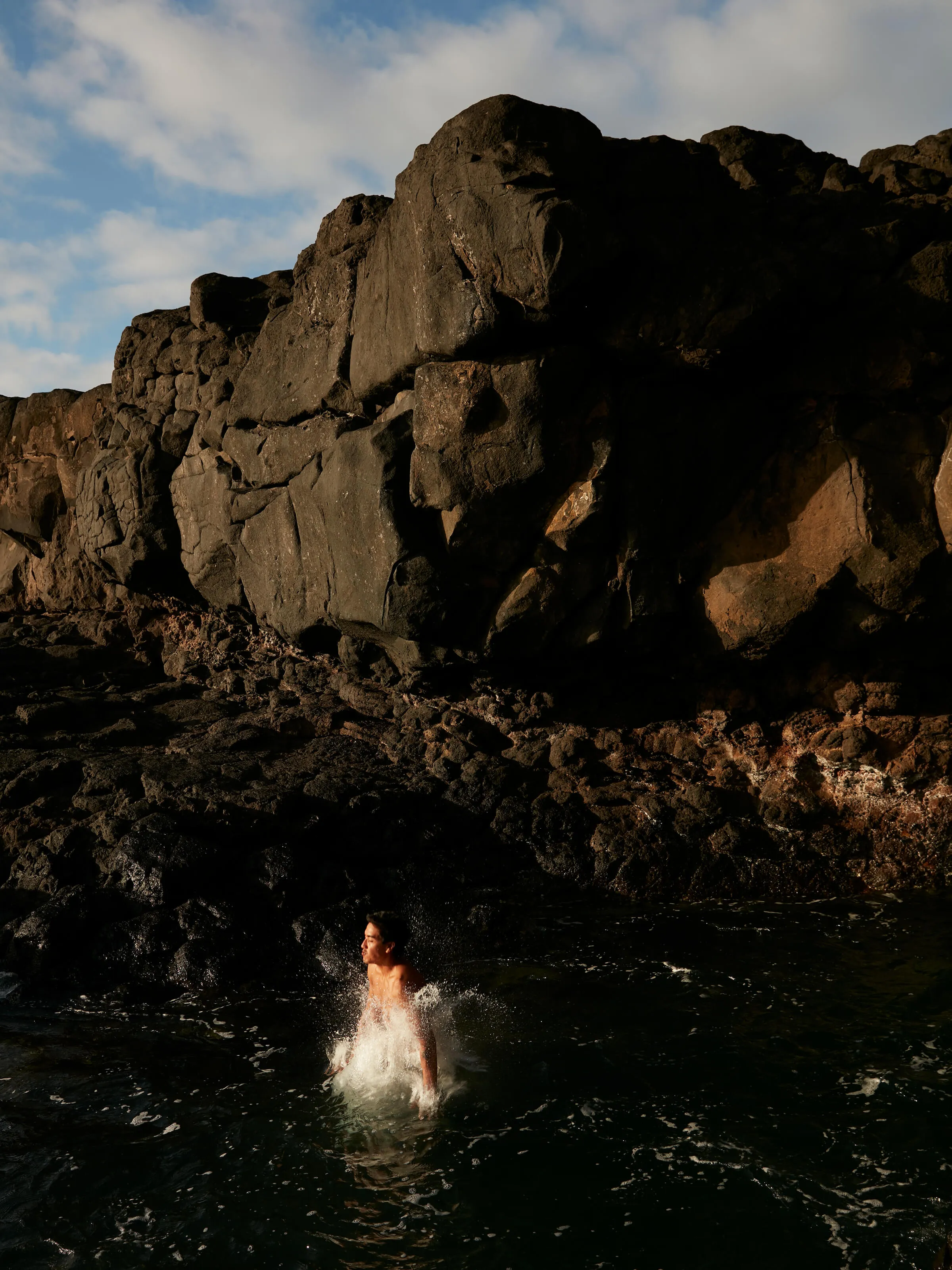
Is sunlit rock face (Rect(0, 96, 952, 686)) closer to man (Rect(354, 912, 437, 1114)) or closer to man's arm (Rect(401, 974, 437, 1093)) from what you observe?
man (Rect(354, 912, 437, 1114))

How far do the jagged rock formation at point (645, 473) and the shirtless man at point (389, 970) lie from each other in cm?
327

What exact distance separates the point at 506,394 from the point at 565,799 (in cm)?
392


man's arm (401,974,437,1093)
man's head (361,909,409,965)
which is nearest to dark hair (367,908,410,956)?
man's head (361,909,409,965)

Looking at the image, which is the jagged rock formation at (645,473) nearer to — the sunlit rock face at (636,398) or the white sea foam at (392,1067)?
the sunlit rock face at (636,398)

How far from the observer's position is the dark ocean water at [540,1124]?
487cm

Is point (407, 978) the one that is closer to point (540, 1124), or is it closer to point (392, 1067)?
point (392, 1067)

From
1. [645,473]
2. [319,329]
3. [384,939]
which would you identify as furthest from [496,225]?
[384,939]

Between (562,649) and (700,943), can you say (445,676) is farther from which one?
(700,943)

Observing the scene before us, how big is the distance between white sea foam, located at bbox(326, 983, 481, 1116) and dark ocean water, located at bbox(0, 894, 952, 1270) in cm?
9

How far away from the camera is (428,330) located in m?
8.59

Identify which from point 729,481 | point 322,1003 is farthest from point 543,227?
point 322,1003

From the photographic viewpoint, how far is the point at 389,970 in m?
6.49

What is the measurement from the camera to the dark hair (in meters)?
6.46

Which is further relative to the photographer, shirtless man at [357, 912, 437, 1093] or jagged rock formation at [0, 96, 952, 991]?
jagged rock formation at [0, 96, 952, 991]
